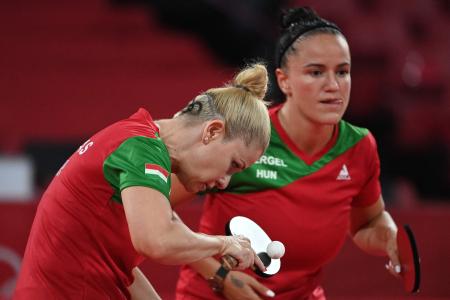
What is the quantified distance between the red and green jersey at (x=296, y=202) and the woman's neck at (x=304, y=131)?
0.08ft

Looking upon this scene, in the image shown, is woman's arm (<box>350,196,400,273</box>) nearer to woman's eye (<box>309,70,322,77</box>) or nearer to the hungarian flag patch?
woman's eye (<box>309,70,322,77</box>)

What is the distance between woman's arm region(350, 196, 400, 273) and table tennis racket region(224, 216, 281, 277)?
1.87 ft

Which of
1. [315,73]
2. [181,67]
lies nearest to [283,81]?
[315,73]

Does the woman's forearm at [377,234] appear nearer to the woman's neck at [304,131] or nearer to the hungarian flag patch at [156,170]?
the woman's neck at [304,131]

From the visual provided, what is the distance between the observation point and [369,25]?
24.5ft

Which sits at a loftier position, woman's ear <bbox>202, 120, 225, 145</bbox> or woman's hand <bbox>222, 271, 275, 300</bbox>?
woman's ear <bbox>202, 120, 225, 145</bbox>

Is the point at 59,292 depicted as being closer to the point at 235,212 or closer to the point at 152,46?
the point at 235,212

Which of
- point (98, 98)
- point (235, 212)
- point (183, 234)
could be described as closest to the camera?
point (183, 234)

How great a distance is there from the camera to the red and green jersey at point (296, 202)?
3.04 m

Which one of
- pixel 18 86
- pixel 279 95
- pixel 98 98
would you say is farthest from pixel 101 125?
pixel 279 95

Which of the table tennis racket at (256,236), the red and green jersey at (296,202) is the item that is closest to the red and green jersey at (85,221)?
the table tennis racket at (256,236)

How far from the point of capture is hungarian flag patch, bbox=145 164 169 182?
2260 mm

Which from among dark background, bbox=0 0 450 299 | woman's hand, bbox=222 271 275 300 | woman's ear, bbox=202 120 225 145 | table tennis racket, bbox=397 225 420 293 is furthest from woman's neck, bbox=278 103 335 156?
dark background, bbox=0 0 450 299

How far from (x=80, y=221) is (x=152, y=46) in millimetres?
5046
